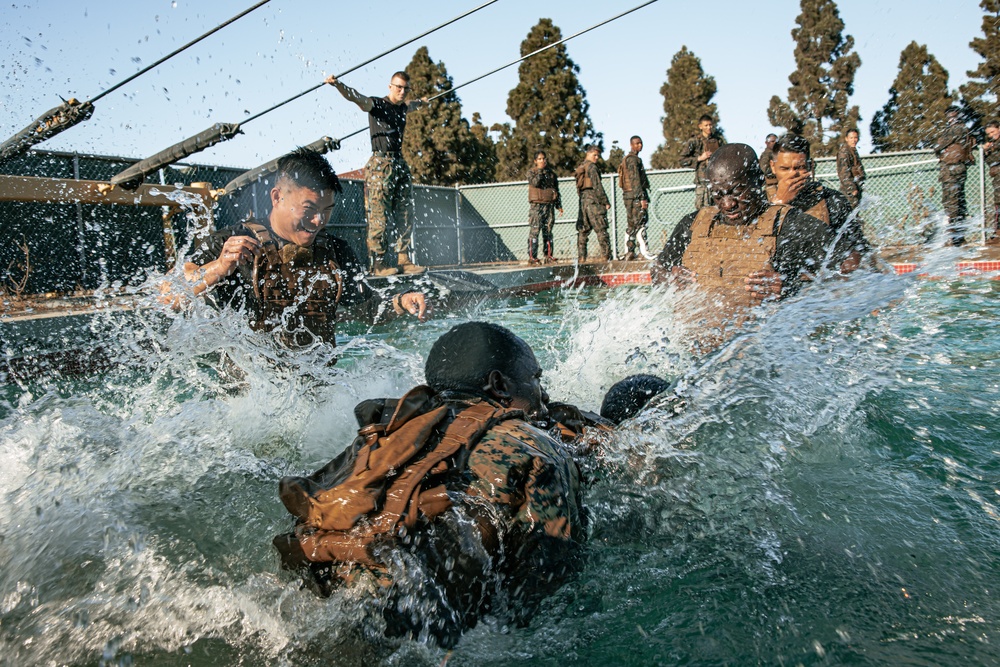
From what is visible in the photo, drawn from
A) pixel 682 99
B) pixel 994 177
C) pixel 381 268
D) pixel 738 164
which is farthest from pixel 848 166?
pixel 682 99

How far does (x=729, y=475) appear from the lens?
332cm

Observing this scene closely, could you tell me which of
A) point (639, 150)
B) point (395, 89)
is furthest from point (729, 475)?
point (639, 150)

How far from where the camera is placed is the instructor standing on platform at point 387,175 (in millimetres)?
9680

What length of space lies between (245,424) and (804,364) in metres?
3.22

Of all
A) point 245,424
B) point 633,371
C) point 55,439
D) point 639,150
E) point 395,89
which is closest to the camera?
point 55,439

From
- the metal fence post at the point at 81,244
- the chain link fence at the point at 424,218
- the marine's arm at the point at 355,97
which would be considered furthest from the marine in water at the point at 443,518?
the metal fence post at the point at 81,244

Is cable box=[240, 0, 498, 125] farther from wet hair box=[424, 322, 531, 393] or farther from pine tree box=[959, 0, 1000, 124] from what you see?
pine tree box=[959, 0, 1000, 124]

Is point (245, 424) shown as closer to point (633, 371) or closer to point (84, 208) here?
point (633, 371)

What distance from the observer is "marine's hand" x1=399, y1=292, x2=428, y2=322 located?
13.5ft

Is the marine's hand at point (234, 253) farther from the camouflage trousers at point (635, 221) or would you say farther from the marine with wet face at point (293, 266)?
the camouflage trousers at point (635, 221)

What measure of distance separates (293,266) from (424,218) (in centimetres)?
1300

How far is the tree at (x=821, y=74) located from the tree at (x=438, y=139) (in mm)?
14541

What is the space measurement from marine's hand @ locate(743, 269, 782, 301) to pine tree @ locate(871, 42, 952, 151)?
14.0 m

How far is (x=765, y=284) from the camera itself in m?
4.61
